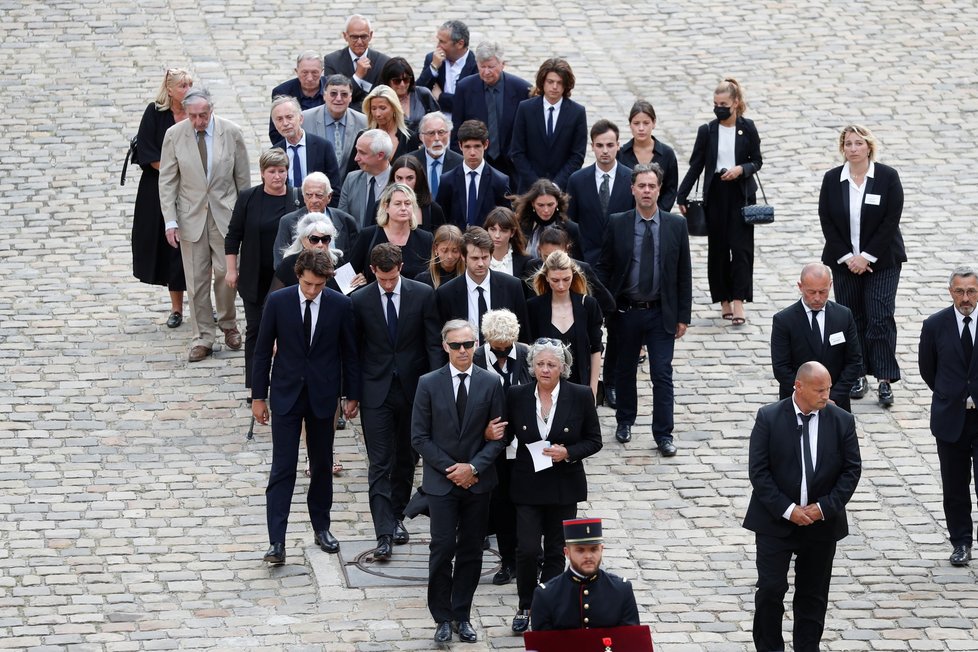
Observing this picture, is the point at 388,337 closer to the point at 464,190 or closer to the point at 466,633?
the point at 466,633

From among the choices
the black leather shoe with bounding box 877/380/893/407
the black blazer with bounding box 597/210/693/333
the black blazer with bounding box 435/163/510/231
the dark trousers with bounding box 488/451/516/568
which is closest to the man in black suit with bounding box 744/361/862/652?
the dark trousers with bounding box 488/451/516/568

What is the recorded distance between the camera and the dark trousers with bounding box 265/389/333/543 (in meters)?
13.0

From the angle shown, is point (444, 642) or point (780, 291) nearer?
point (444, 642)

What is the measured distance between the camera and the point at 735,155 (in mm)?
17250

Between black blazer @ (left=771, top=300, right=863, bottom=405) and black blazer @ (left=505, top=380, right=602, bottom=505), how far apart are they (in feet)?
6.43

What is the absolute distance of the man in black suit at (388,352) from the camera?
13289mm

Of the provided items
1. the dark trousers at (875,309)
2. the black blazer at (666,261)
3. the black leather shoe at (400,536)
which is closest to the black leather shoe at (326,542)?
the black leather shoe at (400,536)

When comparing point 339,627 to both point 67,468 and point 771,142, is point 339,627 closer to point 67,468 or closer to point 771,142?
point 67,468

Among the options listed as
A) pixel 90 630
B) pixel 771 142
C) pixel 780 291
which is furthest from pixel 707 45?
pixel 90 630

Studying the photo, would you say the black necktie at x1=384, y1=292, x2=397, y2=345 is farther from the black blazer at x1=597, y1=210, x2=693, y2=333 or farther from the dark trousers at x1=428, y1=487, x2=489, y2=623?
the black blazer at x1=597, y1=210, x2=693, y2=333

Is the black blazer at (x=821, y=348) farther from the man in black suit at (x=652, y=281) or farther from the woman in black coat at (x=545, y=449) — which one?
the woman in black coat at (x=545, y=449)

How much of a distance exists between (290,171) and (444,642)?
18.0 ft

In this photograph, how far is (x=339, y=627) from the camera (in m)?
12.2

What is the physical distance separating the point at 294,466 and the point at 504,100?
5609 mm
